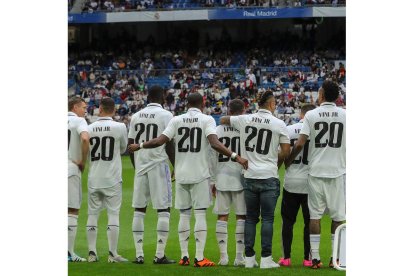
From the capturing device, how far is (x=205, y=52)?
40.5 metres

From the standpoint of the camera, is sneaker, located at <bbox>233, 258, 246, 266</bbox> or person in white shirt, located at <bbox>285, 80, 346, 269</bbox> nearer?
person in white shirt, located at <bbox>285, 80, 346, 269</bbox>

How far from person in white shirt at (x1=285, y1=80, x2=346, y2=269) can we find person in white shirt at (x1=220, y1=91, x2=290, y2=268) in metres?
0.23

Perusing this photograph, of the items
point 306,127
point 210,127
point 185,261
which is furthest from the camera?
point 185,261

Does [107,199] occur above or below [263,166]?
below

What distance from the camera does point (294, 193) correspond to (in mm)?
9523

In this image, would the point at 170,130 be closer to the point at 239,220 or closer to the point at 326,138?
the point at 239,220

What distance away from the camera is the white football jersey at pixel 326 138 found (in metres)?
9.13

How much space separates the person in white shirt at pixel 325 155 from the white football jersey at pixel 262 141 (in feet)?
0.68

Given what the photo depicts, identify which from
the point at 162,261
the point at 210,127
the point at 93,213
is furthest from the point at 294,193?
the point at 93,213

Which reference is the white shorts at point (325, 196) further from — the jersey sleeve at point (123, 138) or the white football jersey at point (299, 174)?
the jersey sleeve at point (123, 138)

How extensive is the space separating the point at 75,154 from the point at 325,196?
2.75 metres

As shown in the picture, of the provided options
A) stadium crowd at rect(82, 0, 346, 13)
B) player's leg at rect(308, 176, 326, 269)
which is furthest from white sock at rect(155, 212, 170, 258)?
stadium crowd at rect(82, 0, 346, 13)

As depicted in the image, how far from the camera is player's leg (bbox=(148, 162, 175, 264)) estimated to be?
32.1ft

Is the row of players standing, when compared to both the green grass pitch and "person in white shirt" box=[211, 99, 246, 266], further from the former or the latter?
the green grass pitch
